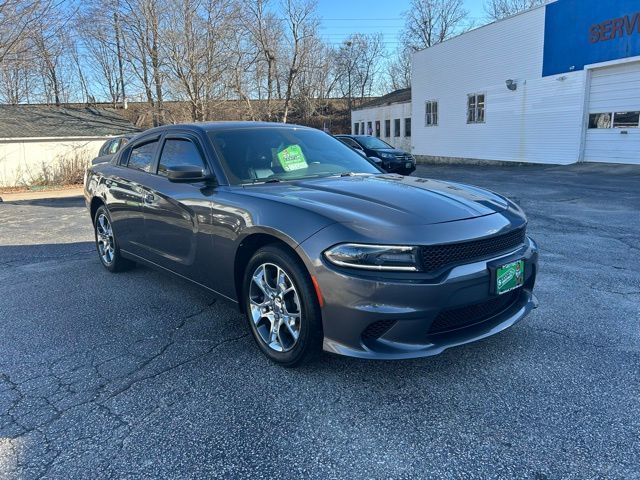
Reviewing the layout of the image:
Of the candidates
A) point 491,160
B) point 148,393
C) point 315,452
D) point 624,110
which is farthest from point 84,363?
point 491,160

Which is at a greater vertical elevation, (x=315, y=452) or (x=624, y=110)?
(x=624, y=110)

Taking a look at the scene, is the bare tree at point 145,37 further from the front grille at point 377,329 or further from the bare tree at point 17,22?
the front grille at point 377,329

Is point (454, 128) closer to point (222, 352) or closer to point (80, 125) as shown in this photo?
point (80, 125)

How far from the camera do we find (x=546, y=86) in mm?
18766

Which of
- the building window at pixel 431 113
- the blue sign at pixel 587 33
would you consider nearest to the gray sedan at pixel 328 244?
the blue sign at pixel 587 33

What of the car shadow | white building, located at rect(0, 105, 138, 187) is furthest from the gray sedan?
white building, located at rect(0, 105, 138, 187)

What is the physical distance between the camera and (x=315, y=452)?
231 cm

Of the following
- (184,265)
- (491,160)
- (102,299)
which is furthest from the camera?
(491,160)

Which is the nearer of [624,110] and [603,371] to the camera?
[603,371]

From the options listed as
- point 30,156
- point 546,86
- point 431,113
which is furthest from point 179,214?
point 431,113

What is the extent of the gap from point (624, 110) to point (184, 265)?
1710cm

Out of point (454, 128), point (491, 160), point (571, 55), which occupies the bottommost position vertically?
point (491, 160)

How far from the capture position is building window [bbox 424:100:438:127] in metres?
26.3

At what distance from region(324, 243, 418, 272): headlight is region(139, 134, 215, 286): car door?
138 centimetres
